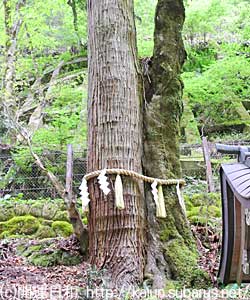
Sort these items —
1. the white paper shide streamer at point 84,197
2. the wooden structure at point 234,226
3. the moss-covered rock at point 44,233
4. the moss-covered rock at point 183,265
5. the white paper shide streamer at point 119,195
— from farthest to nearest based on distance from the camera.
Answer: the moss-covered rock at point 44,233 → the moss-covered rock at point 183,265 → the white paper shide streamer at point 84,197 → the white paper shide streamer at point 119,195 → the wooden structure at point 234,226

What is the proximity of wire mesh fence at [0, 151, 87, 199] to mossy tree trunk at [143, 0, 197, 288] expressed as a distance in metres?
2.74

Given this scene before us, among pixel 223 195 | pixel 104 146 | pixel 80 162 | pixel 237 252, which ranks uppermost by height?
pixel 80 162

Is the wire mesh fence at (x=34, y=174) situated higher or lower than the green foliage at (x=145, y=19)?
lower

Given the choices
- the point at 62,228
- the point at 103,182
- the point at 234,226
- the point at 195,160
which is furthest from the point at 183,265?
the point at 195,160

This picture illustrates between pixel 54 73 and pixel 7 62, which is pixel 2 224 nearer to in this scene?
pixel 7 62

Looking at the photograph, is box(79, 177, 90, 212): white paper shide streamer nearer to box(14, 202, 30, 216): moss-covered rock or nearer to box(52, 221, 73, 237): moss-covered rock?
box(52, 221, 73, 237): moss-covered rock

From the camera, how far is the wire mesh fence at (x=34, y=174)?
6.68m

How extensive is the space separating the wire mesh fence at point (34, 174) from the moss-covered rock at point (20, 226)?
34.9 inches

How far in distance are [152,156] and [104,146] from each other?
25.5 inches

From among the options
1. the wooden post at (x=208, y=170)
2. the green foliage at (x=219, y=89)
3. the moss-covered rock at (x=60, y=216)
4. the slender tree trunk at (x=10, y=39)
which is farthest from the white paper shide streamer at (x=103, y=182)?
the green foliage at (x=219, y=89)

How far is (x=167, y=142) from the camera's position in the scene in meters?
4.22

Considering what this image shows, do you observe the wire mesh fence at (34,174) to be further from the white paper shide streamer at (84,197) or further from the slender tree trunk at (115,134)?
the white paper shide streamer at (84,197)

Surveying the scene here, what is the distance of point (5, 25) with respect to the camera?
876 cm

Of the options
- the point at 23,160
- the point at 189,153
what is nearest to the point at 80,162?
the point at 23,160
